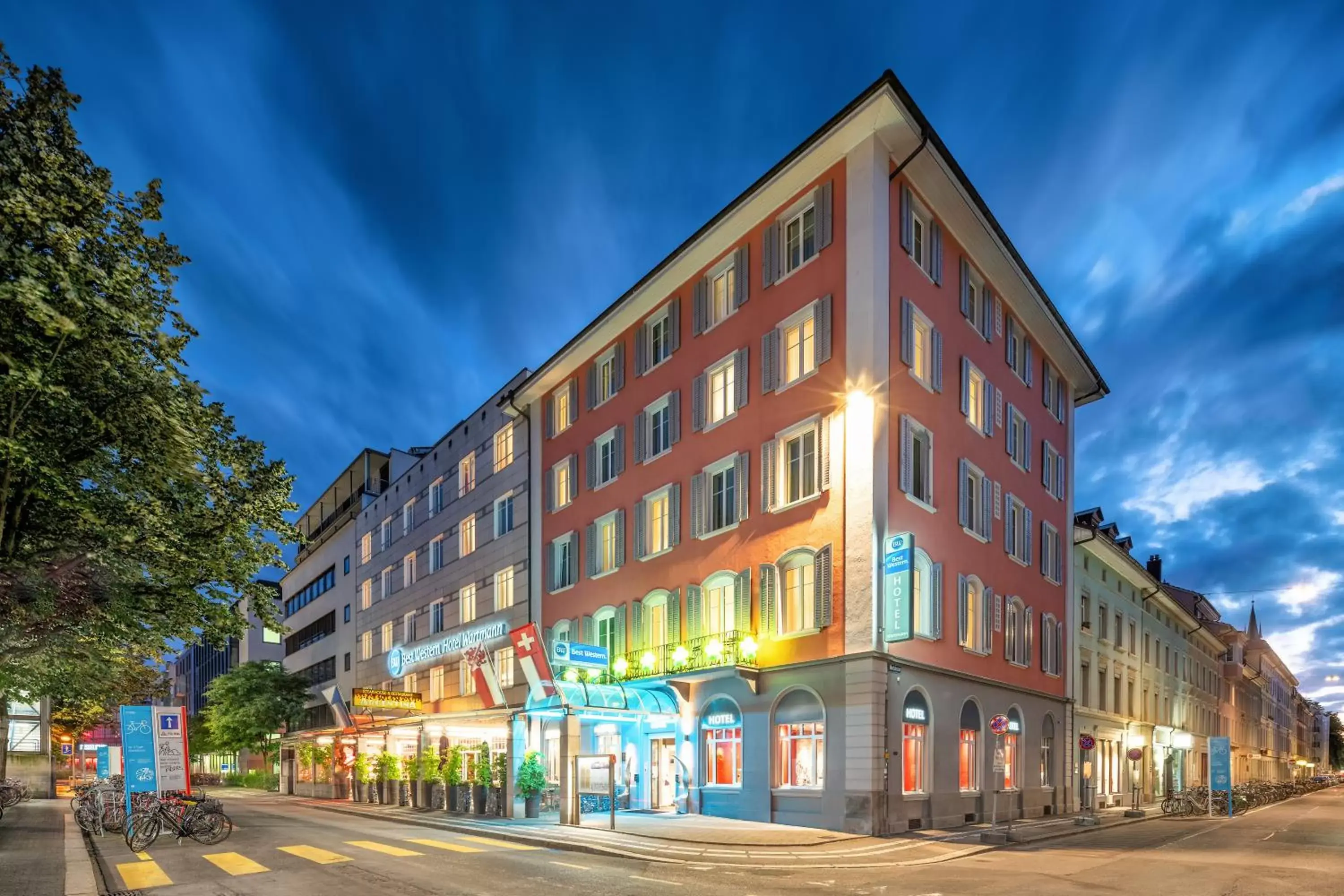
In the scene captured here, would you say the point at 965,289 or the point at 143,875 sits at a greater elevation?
the point at 965,289

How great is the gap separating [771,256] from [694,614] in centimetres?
1071

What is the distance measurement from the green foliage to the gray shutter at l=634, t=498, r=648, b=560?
732 centimetres

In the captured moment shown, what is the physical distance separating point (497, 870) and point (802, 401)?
45.3ft

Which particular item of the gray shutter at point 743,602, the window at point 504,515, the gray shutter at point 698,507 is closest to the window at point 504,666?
the window at point 504,515

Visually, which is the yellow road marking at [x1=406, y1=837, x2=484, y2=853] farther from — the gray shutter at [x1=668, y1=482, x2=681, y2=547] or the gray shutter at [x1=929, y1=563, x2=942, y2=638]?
the gray shutter at [x1=929, y1=563, x2=942, y2=638]

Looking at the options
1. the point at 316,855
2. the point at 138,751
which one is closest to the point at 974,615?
the point at 316,855

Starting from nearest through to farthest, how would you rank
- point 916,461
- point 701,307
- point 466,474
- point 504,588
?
point 916,461, point 701,307, point 504,588, point 466,474

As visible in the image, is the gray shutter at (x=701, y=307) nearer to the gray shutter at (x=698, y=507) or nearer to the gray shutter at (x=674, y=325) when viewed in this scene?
the gray shutter at (x=674, y=325)

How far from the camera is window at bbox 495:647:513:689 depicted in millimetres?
38031

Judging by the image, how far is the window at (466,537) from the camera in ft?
139

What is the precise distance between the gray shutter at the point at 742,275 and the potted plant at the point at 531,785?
14.7 m

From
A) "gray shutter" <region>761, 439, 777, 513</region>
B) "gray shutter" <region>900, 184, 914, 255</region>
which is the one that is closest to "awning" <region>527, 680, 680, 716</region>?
"gray shutter" <region>761, 439, 777, 513</region>

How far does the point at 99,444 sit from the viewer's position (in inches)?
555

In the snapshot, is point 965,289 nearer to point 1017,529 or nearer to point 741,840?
point 1017,529
